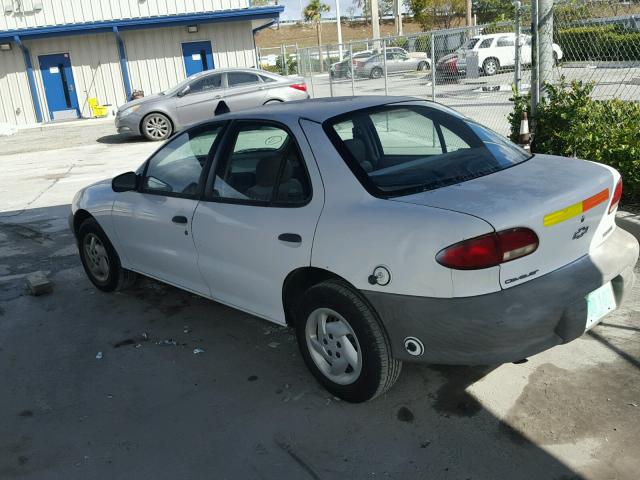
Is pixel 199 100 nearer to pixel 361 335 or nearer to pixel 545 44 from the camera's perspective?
pixel 545 44

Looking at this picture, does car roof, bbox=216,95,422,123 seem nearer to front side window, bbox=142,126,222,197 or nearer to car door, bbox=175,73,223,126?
front side window, bbox=142,126,222,197

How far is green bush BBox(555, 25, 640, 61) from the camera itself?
6.27 metres

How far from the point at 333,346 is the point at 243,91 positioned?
1360cm

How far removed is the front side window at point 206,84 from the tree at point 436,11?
46.3m

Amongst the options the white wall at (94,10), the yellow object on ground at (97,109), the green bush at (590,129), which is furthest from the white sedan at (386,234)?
the white wall at (94,10)

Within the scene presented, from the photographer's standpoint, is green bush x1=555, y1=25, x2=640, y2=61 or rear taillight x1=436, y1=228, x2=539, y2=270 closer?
rear taillight x1=436, y1=228, x2=539, y2=270

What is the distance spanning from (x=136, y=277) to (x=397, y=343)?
10.4ft

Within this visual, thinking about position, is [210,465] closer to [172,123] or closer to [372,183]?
[372,183]

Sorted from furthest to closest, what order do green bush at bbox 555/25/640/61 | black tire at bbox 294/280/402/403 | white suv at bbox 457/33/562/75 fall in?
white suv at bbox 457/33/562/75 < green bush at bbox 555/25/640/61 < black tire at bbox 294/280/402/403

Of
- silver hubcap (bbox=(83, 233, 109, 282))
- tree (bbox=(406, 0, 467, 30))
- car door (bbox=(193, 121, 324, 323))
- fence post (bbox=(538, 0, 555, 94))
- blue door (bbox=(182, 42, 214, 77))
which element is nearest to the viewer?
car door (bbox=(193, 121, 324, 323))

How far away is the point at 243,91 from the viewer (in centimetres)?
1622

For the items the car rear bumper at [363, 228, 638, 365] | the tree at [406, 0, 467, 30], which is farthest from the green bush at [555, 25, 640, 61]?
the tree at [406, 0, 467, 30]

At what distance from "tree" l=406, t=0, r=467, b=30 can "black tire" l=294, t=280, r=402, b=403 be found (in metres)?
59.2

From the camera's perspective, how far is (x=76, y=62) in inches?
979
